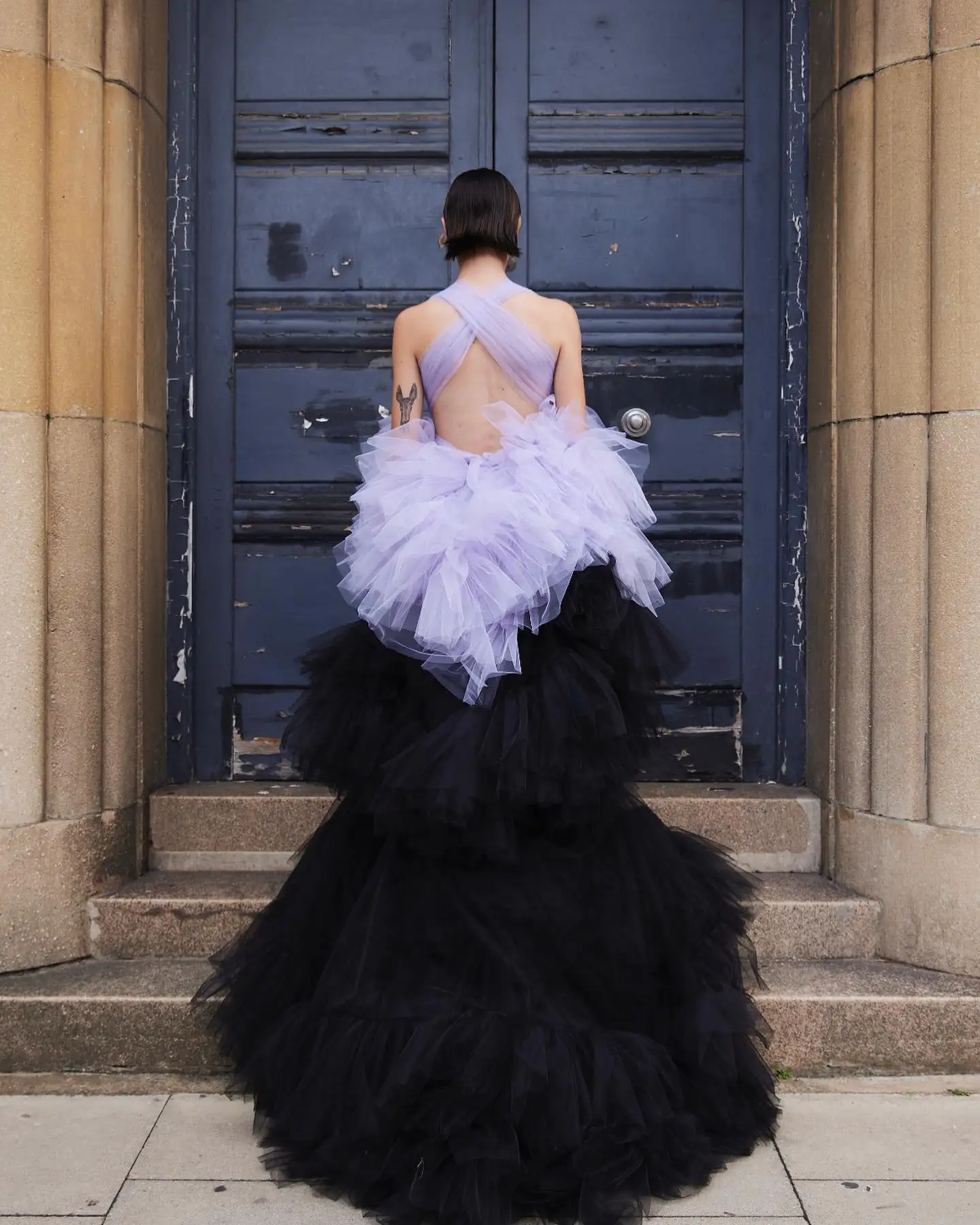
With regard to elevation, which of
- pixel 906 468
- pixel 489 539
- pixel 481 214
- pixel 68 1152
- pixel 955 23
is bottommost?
pixel 68 1152

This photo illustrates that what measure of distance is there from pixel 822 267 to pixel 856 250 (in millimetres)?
248

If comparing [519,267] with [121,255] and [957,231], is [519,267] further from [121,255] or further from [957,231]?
[957,231]

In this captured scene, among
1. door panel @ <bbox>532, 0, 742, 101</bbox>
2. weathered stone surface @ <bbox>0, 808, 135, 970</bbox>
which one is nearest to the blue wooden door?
door panel @ <bbox>532, 0, 742, 101</bbox>

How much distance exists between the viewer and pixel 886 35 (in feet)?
13.6

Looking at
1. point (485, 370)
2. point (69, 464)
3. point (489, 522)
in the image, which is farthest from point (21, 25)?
point (489, 522)

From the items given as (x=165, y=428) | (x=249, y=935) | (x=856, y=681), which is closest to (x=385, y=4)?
(x=165, y=428)

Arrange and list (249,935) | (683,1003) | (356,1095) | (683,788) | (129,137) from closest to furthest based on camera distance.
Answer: (356,1095)
(683,1003)
(249,935)
(129,137)
(683,788)

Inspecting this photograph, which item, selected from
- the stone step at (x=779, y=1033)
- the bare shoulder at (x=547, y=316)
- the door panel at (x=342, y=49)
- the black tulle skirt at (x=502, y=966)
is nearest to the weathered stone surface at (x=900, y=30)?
the door panel at (x=342, y=49)

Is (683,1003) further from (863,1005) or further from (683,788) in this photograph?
(683,788)

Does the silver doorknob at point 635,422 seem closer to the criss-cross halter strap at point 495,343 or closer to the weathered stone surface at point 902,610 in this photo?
the weathered stone surface at point 902,610

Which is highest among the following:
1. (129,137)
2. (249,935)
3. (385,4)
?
(385,4)

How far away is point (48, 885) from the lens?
162 inches

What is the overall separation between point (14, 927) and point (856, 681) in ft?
9.52

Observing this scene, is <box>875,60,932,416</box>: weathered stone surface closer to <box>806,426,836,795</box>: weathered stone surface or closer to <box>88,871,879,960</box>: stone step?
<box>806,426,836,795</box>: weathered stone surface
